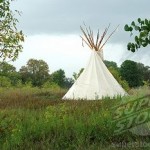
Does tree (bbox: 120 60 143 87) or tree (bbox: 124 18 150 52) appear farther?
tree (bbox: 120 60 143 87)

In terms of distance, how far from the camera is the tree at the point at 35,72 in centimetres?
7525

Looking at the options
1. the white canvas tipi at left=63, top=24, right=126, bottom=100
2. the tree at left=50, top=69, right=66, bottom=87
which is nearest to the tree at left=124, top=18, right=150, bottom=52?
the white canvas tipi at left=63, top=24, right=126, bottom=100

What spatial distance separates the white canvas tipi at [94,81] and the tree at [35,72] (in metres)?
49.3

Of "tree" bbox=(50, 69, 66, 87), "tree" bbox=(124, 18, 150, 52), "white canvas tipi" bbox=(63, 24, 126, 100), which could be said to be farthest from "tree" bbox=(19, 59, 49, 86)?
"tree" bbox=(124, 18, 150, 52)

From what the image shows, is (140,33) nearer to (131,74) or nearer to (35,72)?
(131,74)

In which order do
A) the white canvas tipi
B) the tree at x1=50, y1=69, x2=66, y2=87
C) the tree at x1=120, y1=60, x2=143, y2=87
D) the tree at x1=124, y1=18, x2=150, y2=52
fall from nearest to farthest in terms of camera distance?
1. the tree at x1=124, y1=18, x2=150, y2=52
2. the white canvas tipi
3. the tree at x1=120, y1=60, x2=143, y2=87
4. the tree at x1=50, y1=69, x2=66, y2=87

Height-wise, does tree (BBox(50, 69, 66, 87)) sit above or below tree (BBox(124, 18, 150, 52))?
above

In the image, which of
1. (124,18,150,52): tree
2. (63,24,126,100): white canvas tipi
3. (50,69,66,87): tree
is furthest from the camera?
(50,69,66,87): tree

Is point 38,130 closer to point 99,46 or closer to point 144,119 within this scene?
point 144,119

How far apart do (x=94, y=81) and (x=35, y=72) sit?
181ft

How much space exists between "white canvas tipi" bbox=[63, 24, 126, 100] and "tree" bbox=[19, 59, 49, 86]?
162ft

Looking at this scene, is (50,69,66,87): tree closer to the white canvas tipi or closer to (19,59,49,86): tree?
(19,59,49,86): tree

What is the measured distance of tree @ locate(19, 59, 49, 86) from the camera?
75250 millimetres

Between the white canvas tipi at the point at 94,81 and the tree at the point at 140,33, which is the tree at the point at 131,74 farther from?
the tree at the point at 140,33
